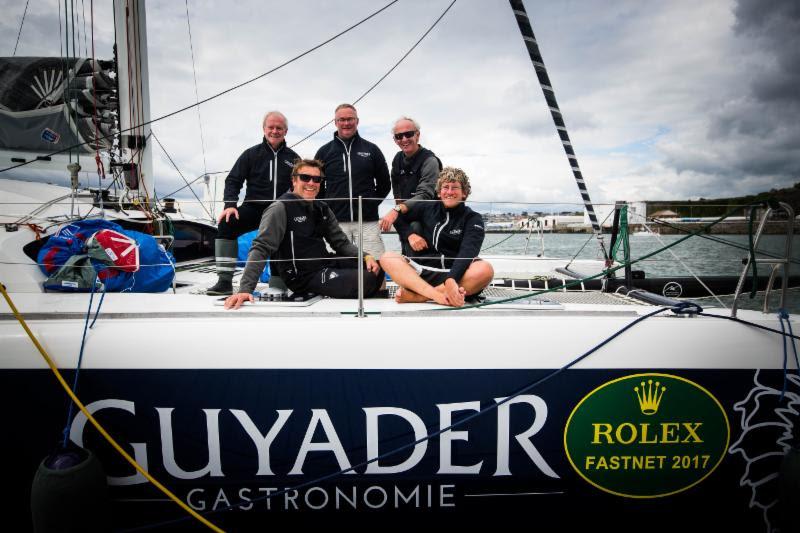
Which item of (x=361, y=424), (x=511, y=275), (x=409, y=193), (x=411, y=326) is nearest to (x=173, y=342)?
(x=361, y=424)

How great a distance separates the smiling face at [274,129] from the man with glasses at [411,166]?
761 mm

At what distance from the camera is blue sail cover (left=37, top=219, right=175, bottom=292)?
7.27 ft

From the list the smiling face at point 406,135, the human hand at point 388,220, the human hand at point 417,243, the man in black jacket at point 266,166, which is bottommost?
the human hand at point 417,243

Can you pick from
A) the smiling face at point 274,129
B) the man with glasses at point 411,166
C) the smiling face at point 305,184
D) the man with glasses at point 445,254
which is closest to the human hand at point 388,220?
the man with glasses at point 445,254

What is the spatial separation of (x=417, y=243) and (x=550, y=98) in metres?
1.73

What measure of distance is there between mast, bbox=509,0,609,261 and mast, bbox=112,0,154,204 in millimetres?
2999

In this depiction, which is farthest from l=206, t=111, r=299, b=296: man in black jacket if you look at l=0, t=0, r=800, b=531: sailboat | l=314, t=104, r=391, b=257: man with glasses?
l=0, t=0, r=800, b=531: sailboat

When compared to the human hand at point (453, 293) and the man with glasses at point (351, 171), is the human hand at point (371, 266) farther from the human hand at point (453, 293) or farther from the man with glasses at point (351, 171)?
the man with glasses at point (351, 171)

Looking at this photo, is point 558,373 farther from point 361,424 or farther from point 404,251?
point 404,251

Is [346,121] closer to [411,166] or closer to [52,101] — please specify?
[411,166]

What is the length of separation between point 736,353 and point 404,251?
1.63m

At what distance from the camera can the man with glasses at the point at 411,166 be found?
2.91m

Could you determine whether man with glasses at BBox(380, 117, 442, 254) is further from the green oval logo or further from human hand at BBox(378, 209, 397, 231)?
the green oval logo

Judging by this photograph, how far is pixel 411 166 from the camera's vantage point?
3.11 metres
